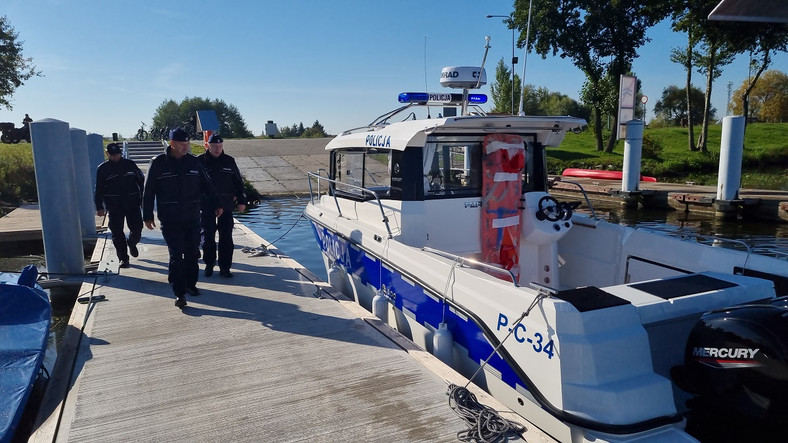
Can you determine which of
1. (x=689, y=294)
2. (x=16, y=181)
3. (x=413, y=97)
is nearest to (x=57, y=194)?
(x=413, y=97)

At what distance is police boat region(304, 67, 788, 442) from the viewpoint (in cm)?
286

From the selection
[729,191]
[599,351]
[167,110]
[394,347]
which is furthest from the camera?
[167,110]

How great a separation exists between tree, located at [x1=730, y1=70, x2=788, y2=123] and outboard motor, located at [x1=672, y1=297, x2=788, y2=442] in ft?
165

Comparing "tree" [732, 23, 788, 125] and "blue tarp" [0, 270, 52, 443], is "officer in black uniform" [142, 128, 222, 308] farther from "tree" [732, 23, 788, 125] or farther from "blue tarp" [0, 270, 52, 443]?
"tree" [732, 23, 788, 125]

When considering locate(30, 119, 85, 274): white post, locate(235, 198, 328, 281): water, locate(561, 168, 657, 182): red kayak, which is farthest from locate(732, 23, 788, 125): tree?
locate(30, 119, 85, 274): white post

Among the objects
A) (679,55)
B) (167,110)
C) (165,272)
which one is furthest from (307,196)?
(167,110)

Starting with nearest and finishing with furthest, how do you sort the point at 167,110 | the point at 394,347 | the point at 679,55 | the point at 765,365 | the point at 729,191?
the point at 765,365 → the point at 394,347 → the point at 729,191 → the point at 679,55 → the point at 167,110

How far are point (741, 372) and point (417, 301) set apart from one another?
2.44m

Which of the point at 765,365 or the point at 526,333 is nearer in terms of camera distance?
the point at 765,365

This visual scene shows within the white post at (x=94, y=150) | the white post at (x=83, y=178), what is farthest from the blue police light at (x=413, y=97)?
the white post at (x=94, y=150)

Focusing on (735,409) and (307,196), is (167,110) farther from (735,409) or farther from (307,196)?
(735,409)

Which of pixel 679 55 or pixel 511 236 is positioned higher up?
pixel 679 55

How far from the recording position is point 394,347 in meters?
4.32

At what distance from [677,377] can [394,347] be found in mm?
2017
